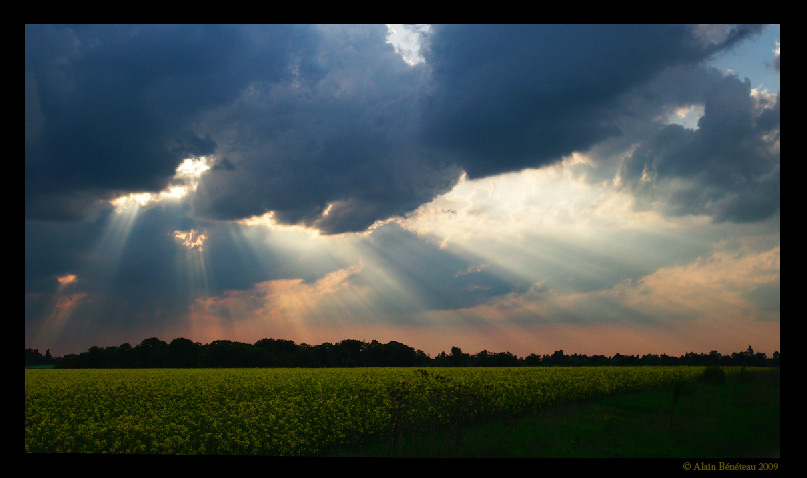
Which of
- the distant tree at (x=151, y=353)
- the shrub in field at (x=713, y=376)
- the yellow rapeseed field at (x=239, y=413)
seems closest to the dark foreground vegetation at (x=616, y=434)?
the yellow rapeseed field at (x=239, y=413)

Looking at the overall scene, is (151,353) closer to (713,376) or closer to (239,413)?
(239,413)

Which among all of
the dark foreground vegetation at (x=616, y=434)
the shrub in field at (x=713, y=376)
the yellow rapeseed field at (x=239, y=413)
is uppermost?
the yellow rapeseed field at (x=239, y=413)

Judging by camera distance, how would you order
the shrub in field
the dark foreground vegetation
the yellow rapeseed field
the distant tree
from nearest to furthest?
1. the yellow rapeseed field
2. the dark foreground vegetation
3. the shrub in field
4. the distant tree

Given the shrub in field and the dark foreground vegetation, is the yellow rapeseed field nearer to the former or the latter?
the dark foreground vegetation

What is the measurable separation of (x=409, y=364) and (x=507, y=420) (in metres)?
22.3

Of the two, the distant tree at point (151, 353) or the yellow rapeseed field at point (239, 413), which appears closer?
the yellow rapeseed field at point (239, 413)

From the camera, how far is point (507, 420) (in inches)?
600

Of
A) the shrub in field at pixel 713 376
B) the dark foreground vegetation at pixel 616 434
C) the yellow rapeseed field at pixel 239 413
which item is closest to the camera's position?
the yellow rapeseed field at pixel 239 413

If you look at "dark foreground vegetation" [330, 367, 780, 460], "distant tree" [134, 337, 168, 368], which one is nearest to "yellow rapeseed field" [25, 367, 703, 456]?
"dark foreground vegetation" [330, 367, 780, 460]

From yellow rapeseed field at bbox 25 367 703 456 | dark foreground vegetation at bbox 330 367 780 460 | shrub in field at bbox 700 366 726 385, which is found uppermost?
yellow rapeseed field at bbox 25 367 703 456

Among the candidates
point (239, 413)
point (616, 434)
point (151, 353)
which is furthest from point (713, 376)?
point (151, 353)

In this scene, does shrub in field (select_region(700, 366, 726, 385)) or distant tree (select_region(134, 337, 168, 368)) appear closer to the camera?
shrub in field (select_region(700, 366, 726, 385))

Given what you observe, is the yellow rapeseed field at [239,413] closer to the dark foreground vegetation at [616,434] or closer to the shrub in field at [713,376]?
the dark foreground vegetation at [616,434]

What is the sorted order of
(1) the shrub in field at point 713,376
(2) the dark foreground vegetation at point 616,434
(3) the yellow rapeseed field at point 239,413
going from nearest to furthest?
(3) the yellow rapeseed field at point 239,413 < (2) the dark foreground vegetation at point 616,434 < (1) the shrub in field at point 713,376
